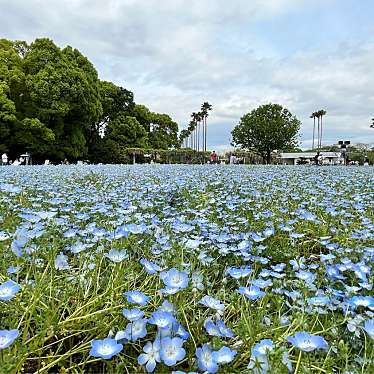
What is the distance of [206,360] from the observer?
1.14 meters

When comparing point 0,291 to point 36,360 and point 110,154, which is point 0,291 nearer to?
point 36,360

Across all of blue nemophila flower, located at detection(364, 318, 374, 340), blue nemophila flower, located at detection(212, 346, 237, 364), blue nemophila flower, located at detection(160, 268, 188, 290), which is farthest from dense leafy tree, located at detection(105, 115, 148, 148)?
blue nemophila flower, located at detection(212, 346, 237, 364)

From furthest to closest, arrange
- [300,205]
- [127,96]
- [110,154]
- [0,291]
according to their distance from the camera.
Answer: [127,96], [110,154], [300,205], [0,291]

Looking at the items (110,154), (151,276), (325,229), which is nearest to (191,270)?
(151,276)

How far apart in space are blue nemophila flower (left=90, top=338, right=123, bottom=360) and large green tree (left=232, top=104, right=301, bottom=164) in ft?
148

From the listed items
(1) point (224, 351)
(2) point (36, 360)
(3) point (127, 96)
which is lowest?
(2) point (36, 360)

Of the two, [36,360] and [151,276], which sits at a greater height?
[151,276]

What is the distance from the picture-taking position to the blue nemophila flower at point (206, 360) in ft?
3.58

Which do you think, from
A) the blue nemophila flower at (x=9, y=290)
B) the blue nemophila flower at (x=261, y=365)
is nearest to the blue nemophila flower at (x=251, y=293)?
the blue nemophila flower at (x=261, y=365)

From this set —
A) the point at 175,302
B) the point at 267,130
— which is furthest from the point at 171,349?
the point at 267,130

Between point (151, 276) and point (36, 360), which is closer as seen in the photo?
point (36, 360)

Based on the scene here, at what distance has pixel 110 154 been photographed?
3077 cm

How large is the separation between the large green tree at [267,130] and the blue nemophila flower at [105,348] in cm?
4503

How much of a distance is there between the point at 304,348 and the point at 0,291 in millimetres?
907
